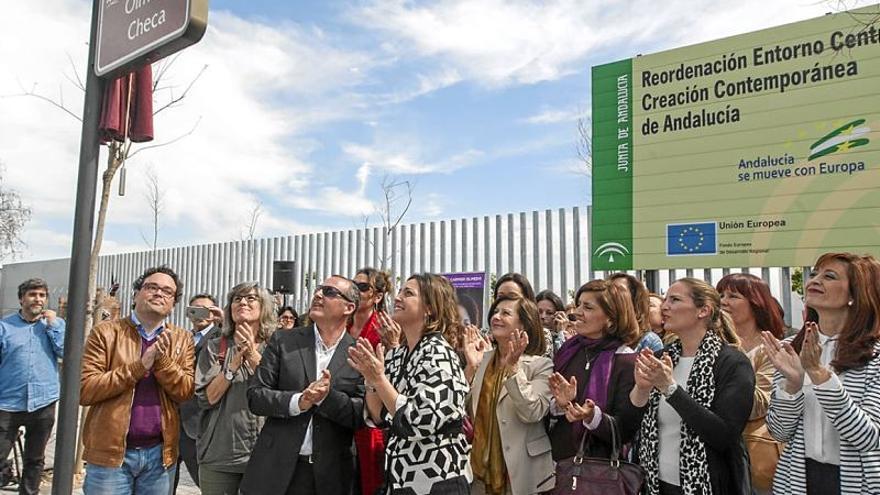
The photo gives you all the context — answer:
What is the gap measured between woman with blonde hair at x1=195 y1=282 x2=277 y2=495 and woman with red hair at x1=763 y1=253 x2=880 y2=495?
2803mm

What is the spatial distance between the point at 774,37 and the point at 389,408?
7.21 meters

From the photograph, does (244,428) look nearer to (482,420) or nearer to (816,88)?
(482,420)

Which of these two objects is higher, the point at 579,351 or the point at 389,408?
the point at 579,351

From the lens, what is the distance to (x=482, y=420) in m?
Answer: 3.73

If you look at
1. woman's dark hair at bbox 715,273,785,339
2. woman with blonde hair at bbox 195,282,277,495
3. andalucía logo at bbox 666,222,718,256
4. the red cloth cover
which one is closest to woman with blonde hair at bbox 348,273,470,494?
woman with blonde hair at bbox 195,282,277,495

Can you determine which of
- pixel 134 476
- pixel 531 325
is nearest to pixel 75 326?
pixel 134 476

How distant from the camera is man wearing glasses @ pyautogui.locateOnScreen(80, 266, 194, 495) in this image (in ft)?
11.5

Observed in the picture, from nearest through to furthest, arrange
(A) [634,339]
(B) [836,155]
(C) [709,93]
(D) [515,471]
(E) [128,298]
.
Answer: (D) [515,471] < (A) [634,339] < (B) [836,155] < (C) [709,93] < (E) [128,298]

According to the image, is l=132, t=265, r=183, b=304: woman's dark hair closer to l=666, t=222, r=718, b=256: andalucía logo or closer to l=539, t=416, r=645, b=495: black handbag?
l=539, t=416, r=645, b=495: black handbag

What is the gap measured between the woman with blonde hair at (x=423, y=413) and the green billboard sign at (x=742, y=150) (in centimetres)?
593

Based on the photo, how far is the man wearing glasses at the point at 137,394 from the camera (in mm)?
3500

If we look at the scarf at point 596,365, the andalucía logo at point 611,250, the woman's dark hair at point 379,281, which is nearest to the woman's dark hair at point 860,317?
the scarf at point 596,365

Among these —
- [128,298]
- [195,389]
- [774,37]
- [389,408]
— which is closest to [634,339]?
[389,408]

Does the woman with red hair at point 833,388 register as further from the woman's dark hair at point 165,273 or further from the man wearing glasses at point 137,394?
the woman's dark hair at point 165,273
